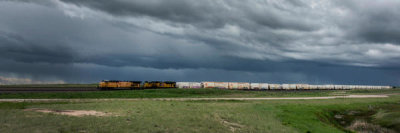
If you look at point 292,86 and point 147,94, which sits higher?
point 147,94

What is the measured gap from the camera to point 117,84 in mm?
89562

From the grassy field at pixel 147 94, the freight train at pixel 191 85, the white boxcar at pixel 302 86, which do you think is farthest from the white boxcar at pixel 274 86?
the grassy field at pixel 147 94

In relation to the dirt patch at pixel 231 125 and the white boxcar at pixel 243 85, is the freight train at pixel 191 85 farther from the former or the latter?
the dirt patch at pixel 231 125

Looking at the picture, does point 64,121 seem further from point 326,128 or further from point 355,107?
point 355,107

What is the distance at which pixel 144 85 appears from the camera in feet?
322

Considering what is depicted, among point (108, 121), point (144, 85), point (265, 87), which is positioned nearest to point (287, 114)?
point (108, 121)

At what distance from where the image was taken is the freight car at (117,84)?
8581 cm

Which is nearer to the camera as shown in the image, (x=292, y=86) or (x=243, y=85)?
(x=243, y=85)

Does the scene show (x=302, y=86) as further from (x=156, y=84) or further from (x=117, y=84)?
(x=117, y=84)

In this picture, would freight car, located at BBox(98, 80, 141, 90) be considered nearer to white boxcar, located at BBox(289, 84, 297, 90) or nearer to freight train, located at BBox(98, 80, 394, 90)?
freight train, located at BBox(98, 80, 394, 90)

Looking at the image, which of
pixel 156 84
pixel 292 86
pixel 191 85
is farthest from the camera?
pixel 292 86

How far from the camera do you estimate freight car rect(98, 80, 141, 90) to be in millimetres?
85812

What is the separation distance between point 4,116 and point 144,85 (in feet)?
255

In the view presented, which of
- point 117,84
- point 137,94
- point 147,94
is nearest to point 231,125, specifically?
point 137,94
